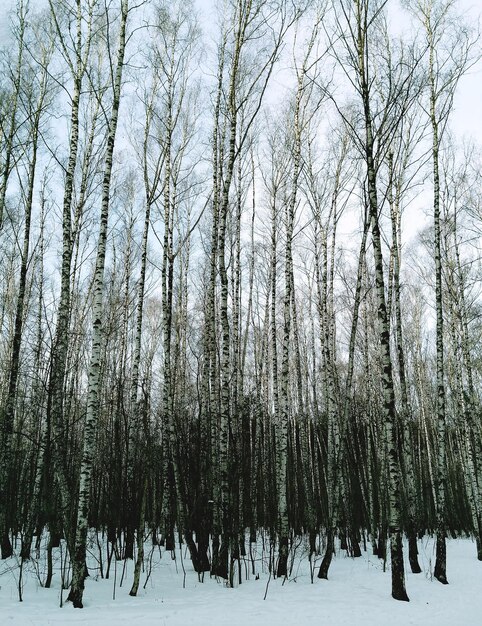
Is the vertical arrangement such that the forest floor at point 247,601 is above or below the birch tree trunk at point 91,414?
below

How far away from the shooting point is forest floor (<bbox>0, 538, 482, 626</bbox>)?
14.8ft

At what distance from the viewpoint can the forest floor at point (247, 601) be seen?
452 cm

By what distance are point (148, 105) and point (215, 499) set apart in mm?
8756

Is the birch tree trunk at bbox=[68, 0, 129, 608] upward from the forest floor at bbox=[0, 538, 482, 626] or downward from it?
upward

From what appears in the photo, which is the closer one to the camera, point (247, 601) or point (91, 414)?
point (91, 414)

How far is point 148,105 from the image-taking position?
9969mm

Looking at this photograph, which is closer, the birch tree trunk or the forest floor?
the forest floor

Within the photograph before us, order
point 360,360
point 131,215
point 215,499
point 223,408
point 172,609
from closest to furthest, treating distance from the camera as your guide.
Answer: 1. point 172,609
2. point 223,408
3. point 215,499
4. point 131,215
5. point 360,360

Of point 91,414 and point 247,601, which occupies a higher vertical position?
point 91,414

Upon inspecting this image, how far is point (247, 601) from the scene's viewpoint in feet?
17.8

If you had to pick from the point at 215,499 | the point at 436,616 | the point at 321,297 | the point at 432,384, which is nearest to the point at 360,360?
the point at 432,384

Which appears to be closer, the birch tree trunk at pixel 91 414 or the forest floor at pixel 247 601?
the forest floor at pixel 247 601

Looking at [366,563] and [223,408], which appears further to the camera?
[366,563]

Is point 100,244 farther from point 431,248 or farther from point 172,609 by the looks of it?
point 431,248
